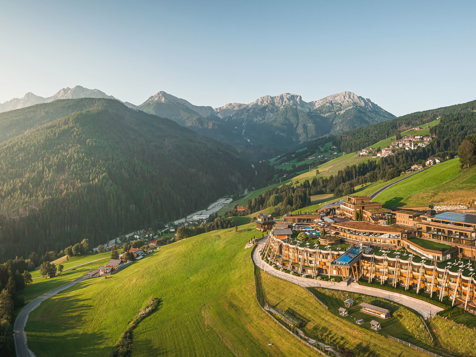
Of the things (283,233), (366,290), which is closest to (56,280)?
(283,233)

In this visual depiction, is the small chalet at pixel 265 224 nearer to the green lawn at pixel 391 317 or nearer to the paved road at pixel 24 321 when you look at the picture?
the green lawn at pixel 391 317

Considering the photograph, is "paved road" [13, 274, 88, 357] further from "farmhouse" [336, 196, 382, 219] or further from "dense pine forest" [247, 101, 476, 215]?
"dense pine forest" [247, 101, 476, 215]

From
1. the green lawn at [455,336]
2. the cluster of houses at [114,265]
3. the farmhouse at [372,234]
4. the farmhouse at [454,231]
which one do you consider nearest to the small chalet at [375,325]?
the green lawn at [455,336]

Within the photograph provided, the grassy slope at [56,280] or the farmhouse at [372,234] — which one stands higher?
the farmhouse at [372,234]

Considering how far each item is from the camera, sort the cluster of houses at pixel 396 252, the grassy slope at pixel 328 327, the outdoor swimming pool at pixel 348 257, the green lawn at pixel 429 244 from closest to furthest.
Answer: the grassy slope at pixel 328 327
the cluster of houses at pixel 396 252
the green lawn at pixel 429 244
the outdoor swimming pool at pixel 348 257

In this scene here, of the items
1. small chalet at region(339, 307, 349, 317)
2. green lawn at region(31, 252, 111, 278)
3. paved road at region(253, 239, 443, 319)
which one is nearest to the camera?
paved road at region(253, 239, 443, 319)

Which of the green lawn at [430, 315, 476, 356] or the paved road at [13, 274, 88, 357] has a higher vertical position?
the green lawn at [430, 315, 476, 356]

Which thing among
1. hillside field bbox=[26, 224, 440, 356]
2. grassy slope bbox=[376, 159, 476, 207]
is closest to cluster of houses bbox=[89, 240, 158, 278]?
hillside field bbox=[26, 224, 440, 356]
